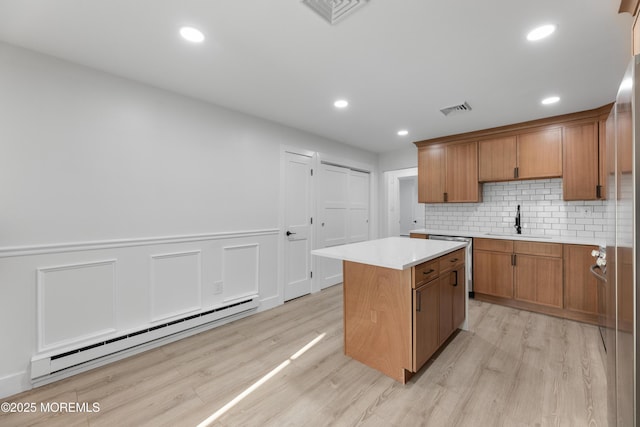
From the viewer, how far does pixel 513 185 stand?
13.0 feet

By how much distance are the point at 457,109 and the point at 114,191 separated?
3.66 m

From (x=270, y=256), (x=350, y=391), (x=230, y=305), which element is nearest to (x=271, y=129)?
(x=270, y=256)

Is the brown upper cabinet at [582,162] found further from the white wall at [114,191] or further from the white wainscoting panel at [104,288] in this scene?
the white wainscoting panel at [104,288]

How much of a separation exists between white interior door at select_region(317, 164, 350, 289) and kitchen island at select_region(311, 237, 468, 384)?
1937 mm

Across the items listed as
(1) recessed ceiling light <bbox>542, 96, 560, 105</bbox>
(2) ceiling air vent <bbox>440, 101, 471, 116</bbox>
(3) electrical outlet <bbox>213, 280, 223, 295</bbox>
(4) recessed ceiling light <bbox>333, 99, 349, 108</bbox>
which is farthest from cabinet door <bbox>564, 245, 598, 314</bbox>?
(3) electrical outlet <bbox>213, 280, 223, 295</bbox>

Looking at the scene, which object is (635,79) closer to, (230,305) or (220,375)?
(220,375)

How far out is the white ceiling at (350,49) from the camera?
1.60 metres

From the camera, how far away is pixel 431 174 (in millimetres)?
4523

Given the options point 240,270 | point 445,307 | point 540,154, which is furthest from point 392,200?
point 240,270

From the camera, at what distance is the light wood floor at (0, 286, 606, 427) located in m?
1.67

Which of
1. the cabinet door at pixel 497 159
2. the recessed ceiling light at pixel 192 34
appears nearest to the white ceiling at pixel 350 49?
the recessed ceiling light at pixel 192 34

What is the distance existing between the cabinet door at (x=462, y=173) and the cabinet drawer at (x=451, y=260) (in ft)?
5.62

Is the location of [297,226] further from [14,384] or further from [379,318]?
[14,384]

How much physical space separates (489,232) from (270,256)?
11.1ft
